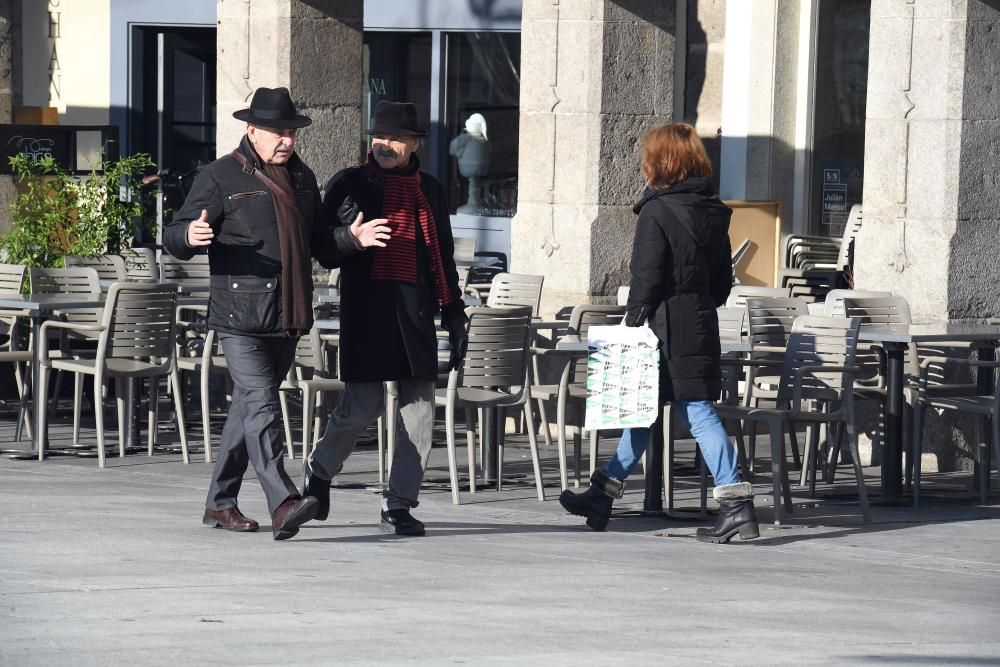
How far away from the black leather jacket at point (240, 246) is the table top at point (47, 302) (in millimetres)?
3347

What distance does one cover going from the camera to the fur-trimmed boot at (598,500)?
890cm

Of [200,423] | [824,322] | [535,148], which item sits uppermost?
[535,148]

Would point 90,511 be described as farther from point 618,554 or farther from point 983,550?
point 983,550

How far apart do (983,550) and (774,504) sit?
3.33 feet

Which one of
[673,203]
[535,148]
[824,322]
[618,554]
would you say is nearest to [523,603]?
[618,554]

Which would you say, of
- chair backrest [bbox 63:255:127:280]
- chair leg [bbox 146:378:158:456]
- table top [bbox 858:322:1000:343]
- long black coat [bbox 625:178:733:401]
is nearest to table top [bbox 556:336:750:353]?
table top [bbox 858:322:1000:343]

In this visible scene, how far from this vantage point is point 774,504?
938 centimetres

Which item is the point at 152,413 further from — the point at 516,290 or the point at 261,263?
the point at 261,263

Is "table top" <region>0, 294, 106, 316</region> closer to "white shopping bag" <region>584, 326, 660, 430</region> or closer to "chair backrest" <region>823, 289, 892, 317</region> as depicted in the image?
"white shopping bag" <region>584, 326, 660, 430</region>

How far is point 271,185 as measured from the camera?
8016 mm

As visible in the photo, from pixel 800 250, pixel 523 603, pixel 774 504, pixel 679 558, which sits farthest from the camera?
pixel 800 250

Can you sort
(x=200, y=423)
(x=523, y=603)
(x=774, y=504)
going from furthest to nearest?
(x=200, y=423) < (x=774, y=504) < (x=523, y=603)

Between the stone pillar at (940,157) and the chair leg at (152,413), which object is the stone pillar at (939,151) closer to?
the stone pillar at (940,157)

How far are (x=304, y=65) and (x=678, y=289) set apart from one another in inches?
244
